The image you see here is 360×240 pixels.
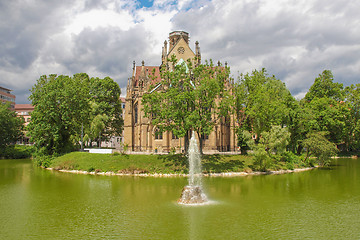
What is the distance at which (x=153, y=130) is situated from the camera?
169 ft

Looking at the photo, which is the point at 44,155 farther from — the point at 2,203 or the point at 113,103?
the point at 2,203

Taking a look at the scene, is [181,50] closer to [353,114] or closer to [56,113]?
[56,113]

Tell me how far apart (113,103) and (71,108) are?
58.7 ft

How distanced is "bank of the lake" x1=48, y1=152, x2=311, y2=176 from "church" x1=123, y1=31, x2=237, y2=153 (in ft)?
20.2

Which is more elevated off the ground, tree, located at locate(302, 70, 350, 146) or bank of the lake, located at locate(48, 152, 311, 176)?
tree, located at locate(302, 70, 350, 146)

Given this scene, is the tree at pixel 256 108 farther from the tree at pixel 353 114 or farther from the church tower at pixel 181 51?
the tree at pixel 353 114

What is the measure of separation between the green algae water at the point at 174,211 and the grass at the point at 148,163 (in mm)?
8394

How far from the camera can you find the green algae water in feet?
49.1

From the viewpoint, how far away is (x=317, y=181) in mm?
31984

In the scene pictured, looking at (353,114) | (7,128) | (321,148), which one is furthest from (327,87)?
(7,128)

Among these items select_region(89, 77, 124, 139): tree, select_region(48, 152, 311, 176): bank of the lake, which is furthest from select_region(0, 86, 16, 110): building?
select_region(48, 152, 311, 176): bank of the lake

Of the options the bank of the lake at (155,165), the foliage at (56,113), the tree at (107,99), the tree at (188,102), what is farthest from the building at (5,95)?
the tree at (188,102)

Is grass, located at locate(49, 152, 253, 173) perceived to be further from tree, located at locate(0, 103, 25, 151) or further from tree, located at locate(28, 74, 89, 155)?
tree, located at locate(0, 103, 25, 151)

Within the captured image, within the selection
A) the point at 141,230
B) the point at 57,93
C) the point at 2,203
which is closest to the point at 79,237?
the point at 141,230
